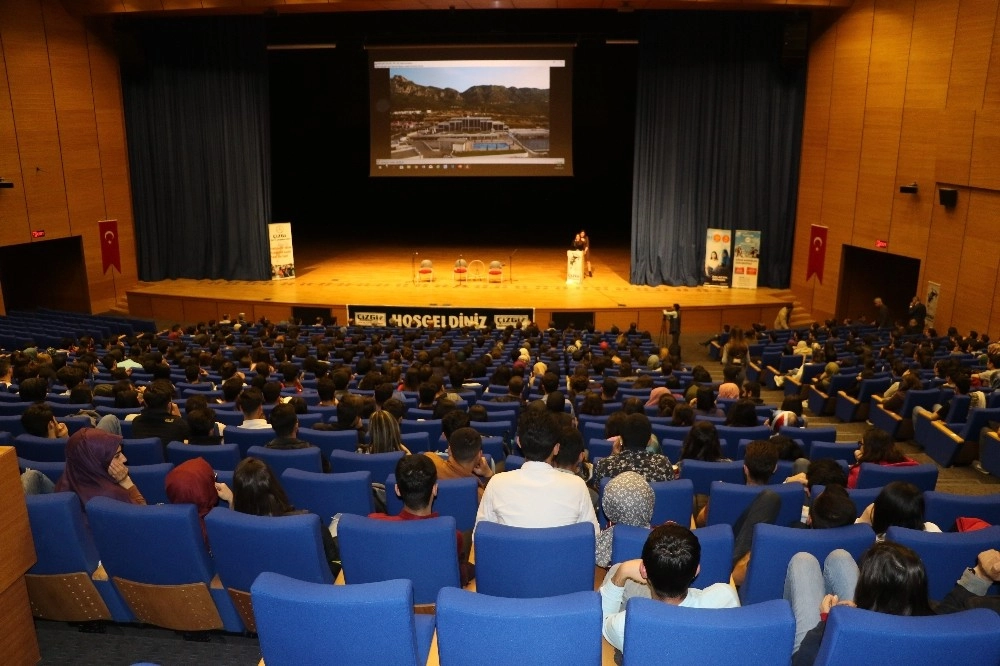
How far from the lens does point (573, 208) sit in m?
31.4

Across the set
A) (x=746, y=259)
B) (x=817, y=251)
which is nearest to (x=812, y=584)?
(x=817, y=251)

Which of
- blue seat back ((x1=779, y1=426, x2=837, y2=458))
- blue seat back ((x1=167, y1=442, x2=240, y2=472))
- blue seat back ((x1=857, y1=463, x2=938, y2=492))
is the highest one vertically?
blue seat back ((x1=167, y1=442, x2=240, y2=472))

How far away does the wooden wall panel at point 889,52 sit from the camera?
16.7m

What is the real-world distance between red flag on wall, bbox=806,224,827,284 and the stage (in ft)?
2.93

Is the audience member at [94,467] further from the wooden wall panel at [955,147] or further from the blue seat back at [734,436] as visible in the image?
the wooden wall panel at [955,147]

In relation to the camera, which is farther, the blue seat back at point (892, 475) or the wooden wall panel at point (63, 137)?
the wooden wall panel at point (63, 137)

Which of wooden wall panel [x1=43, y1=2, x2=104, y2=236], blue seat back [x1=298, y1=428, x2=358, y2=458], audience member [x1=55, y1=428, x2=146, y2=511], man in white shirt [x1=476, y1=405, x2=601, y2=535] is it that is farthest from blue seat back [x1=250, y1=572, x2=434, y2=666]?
wooden wall panel [x1=43, y1=2, x2=104, y2=236]

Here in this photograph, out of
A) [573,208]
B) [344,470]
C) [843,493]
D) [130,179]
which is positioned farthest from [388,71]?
[843,493]

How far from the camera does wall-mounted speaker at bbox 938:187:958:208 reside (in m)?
15.7

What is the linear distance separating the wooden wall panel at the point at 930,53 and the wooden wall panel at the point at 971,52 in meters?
0.18

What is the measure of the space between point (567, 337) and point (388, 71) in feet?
33.3

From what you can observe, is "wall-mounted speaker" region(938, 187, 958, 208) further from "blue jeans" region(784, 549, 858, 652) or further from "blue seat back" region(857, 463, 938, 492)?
"blue jeans" region(784, 549, 858, 652)

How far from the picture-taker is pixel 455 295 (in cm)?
2000

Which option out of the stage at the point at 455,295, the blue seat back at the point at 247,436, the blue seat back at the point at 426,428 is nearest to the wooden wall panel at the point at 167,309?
the stage at the point at 455,295
